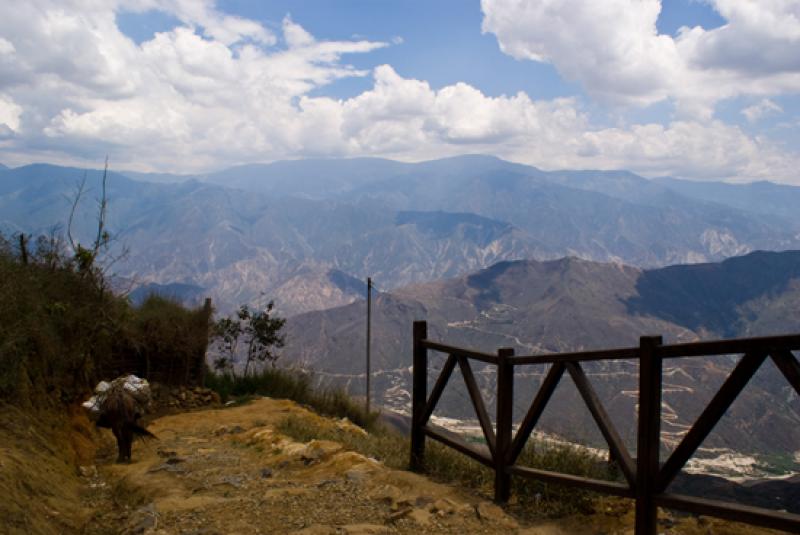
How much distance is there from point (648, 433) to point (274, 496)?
3680mm

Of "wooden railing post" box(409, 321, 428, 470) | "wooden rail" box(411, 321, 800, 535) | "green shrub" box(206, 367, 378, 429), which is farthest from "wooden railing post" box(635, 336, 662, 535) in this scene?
"green shrub" box(206, 367, 378, 429)

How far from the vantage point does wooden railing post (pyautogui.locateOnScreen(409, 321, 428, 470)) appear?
7172 mm

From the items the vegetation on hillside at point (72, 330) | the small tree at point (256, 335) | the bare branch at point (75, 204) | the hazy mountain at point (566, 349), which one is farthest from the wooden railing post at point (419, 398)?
the hazy mountain at point (566, 349)

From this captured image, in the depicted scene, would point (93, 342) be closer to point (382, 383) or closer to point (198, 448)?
point (198, 448)

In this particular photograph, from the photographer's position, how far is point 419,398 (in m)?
7.33

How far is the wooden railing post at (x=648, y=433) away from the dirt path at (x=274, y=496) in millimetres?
846

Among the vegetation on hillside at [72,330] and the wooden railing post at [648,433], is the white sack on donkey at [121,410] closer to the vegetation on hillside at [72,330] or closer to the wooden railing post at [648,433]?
the vegetation on hillside at [72,330]

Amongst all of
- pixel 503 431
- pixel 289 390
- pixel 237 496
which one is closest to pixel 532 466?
pixel 503 431

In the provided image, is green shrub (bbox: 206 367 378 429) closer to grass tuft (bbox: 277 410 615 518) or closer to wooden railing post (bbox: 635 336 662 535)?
grass tuft (bbox: 277 410 615 518)

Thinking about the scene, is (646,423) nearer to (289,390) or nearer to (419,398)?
(419,398)

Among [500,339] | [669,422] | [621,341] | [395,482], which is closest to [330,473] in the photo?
[395,482]

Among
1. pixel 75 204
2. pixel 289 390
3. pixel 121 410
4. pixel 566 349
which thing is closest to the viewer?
pixel 121 410

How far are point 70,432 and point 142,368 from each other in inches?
202

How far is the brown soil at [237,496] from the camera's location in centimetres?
520
